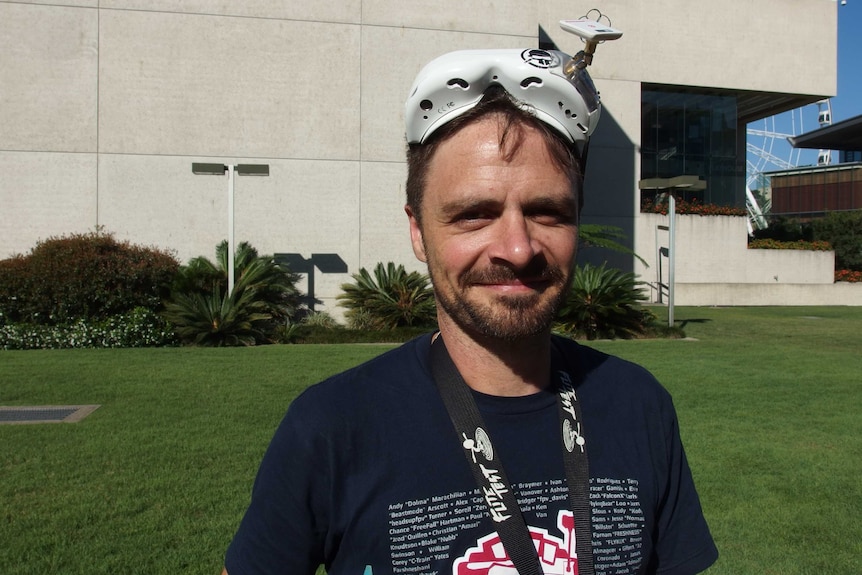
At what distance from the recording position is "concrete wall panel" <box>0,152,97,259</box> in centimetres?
1644

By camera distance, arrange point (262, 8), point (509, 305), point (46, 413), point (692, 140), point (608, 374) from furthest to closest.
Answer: point (692, 140)
point (262, 8)
point (46, 413)
point (608, 374)
point (509, 305)

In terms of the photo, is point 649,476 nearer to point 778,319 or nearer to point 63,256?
point 63,256

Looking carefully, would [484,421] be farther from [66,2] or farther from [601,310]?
[66,2]

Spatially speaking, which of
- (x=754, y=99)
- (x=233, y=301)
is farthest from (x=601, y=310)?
(x=754, y=99)

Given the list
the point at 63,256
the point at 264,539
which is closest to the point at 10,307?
the point at 63,256

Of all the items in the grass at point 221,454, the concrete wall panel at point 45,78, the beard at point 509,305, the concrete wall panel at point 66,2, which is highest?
the concrete wall panel at point 66,2

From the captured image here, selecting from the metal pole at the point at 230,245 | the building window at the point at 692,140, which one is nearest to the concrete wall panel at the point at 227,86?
the metal pole at the point at 230,245

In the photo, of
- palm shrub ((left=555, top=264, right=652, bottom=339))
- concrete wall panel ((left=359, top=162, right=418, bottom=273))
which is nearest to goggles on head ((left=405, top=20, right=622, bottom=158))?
palm shrub ((left=555, top=264, right=652, bottom=339))

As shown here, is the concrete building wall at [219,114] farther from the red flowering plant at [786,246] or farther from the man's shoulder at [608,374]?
the man's shoulder at [608,374]

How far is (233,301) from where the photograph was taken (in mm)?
14328

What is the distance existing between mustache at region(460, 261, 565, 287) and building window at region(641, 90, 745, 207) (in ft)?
92.4

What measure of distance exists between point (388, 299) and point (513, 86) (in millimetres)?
14666

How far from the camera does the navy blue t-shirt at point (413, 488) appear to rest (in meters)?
1.49

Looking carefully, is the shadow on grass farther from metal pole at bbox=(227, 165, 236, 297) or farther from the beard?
the beard
